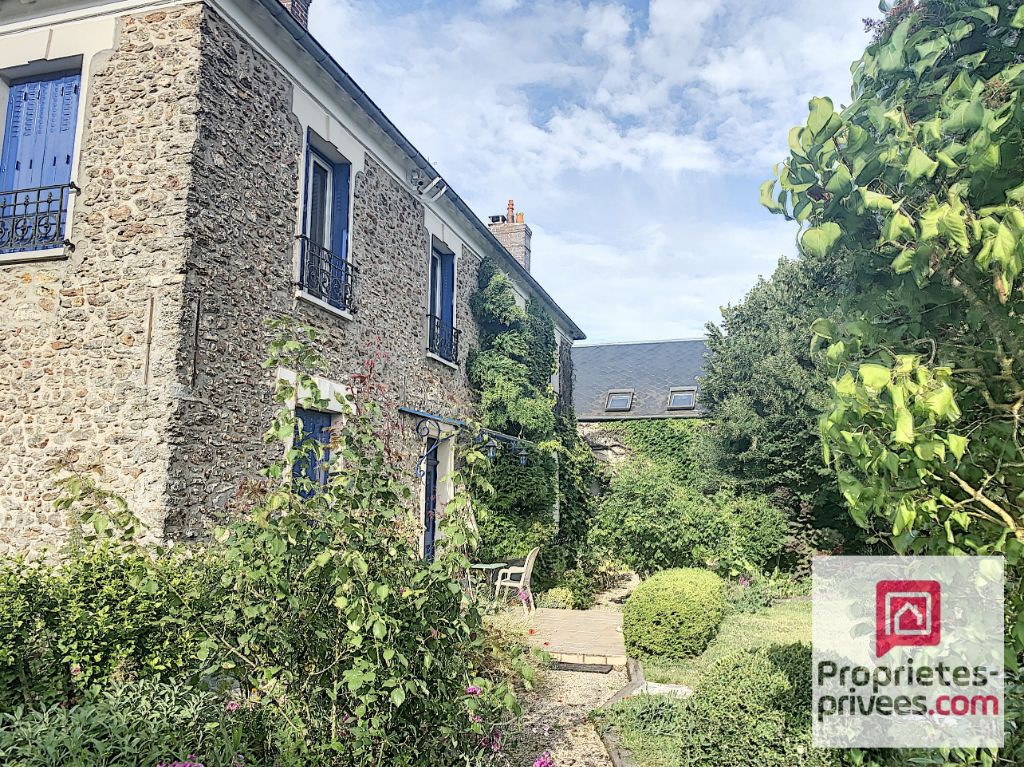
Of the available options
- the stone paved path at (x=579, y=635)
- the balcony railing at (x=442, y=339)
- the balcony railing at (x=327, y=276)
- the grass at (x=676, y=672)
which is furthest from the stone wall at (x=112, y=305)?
the balcony railing at (x=442, y=339)

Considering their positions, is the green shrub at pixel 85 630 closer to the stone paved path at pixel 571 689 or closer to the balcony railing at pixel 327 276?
the stone paved path at pixel 571 689

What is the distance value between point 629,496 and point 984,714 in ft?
29.6

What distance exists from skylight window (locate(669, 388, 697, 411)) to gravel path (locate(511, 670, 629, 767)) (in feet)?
52.5

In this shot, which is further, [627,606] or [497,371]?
[497,371]

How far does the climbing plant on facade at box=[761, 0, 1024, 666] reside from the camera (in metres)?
1.85

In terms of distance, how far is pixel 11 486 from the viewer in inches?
229

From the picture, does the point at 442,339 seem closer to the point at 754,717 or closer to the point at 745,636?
the point at 745,636

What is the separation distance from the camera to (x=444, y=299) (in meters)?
11.4

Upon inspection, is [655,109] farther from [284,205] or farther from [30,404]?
[30,404]

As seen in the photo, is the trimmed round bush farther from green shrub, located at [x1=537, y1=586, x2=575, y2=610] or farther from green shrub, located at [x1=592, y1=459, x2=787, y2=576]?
green shrub, located at [x1=592, y1=459, x2=787, y2=576]

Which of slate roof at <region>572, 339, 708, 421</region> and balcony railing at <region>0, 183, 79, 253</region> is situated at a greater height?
slate roof at <region>572, 339, 708, 421</region>

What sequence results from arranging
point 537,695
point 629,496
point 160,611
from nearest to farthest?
point 160,611, point 537,695, point 629,496

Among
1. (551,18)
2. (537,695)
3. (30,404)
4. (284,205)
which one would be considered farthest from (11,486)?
(551,18)

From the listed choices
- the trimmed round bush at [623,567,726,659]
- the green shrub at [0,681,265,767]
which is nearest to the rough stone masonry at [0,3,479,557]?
the green shrub at [0,681,265,767]
